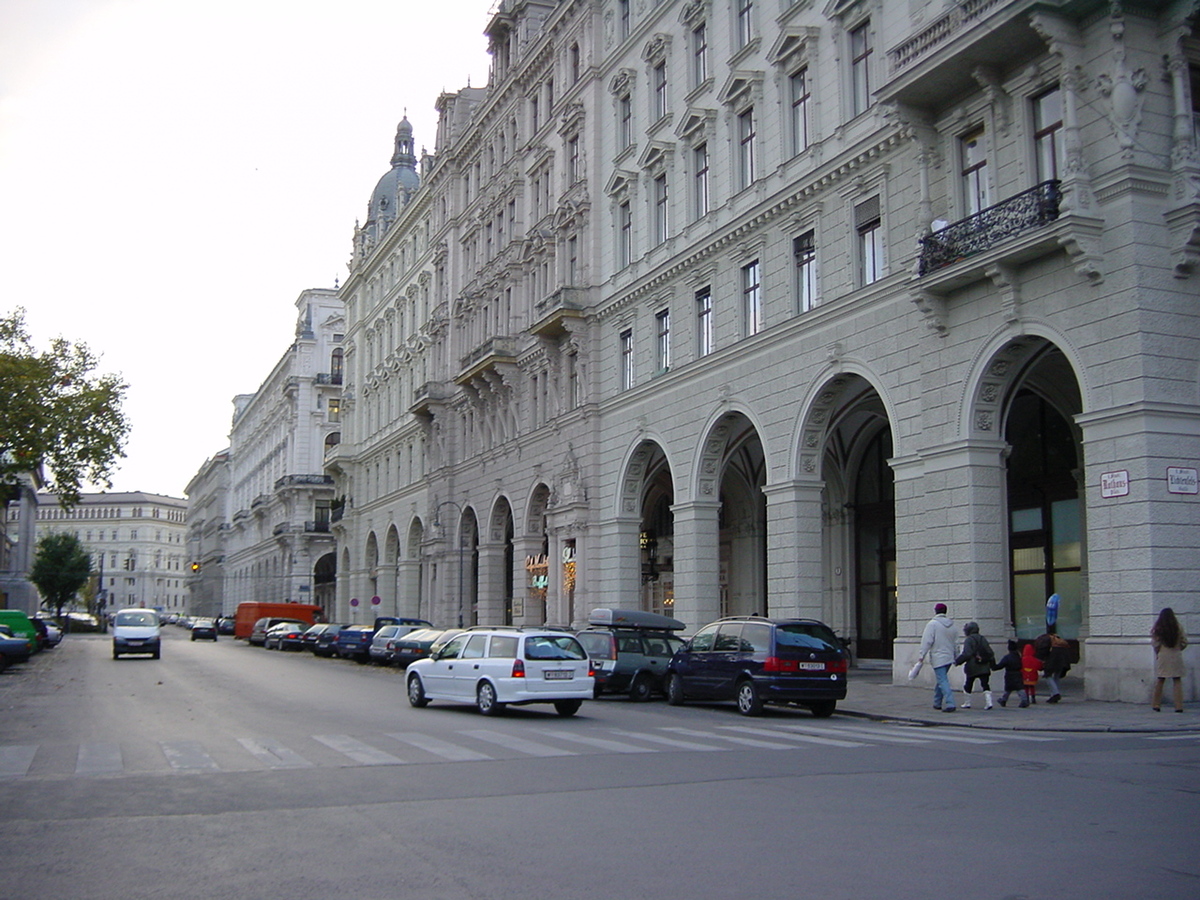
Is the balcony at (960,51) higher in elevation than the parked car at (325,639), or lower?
higher

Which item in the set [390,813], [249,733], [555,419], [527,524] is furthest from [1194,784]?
[527,524]

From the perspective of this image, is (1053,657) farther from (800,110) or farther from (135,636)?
(135,636)

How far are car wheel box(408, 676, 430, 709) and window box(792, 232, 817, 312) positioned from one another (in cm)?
1364

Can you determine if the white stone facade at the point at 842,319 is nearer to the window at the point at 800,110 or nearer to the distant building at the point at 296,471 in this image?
the window at the point at 800,110

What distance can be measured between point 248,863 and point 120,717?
13.5m

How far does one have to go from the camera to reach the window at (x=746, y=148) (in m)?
33.2

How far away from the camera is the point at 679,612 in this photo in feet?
117

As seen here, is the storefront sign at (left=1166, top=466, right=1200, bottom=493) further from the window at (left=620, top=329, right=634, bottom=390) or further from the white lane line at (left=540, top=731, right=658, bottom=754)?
the window at (left=620, top=329, right=634, bottom=390)

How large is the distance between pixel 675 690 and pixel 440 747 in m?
8.68

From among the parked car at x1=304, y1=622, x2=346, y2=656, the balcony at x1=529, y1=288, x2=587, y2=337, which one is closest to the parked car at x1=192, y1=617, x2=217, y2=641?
the parked car at x1=304, y1=622, x2=346, y2=656

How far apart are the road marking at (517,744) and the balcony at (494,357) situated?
32950 millimetres

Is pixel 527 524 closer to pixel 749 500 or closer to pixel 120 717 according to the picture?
pixel 749 500

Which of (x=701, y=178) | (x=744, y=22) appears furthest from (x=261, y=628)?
(x=744, y=22)

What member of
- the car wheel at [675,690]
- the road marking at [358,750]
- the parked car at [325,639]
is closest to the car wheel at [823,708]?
the car wheel at [675,690]
